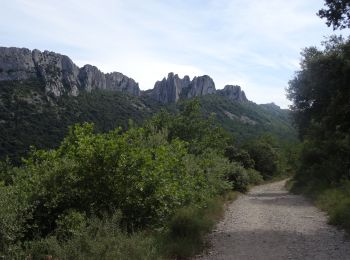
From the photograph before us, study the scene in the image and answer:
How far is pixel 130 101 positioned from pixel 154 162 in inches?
4379

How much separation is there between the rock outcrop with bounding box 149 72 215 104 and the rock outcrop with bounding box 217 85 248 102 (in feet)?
15.1

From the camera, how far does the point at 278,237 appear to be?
43.7 ft

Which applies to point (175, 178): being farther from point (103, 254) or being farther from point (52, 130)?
point (52, 130)

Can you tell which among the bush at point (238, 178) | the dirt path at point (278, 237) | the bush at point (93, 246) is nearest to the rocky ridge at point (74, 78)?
the bush at point (238, 178)

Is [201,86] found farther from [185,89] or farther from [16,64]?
[16,64]

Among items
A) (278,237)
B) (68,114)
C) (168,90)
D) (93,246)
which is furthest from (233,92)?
(93,246)

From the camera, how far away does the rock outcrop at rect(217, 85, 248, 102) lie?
6246 inches

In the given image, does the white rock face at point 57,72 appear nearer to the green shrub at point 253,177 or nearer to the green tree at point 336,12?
the green shrub at point 253,177

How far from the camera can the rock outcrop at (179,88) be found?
470 ft

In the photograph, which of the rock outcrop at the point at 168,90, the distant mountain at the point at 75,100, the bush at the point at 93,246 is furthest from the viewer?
the rock outcrop at the point at 168,90

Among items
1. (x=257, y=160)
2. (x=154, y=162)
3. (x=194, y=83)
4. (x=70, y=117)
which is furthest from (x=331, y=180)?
(x=194, y=83)

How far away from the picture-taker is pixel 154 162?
11969 mm

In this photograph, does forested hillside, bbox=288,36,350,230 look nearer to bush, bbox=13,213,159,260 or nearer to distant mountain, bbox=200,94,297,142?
bush, bbox=13,213,159,260

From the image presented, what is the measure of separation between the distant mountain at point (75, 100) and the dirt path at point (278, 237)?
55648 mm
